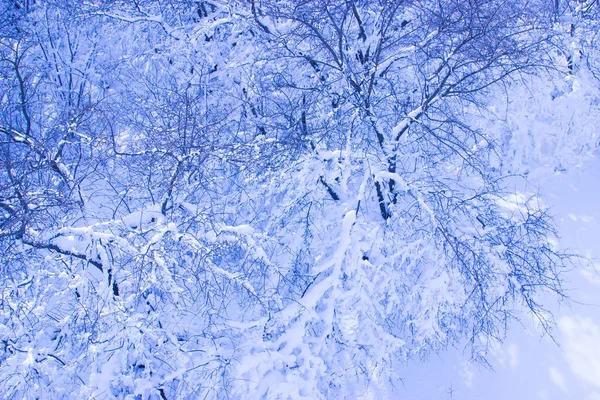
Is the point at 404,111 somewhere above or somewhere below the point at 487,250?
above

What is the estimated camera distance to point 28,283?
5176 millimetres

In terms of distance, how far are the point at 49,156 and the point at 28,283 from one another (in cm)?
146

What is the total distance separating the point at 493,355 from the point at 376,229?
2353 millimetres

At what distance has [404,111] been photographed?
253 inches

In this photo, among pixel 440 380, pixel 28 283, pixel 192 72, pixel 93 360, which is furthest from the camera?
pixel 192 72

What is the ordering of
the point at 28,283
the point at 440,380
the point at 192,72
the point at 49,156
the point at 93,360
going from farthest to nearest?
the point at 192,72, the point at 440,380, the point at 49,156, the point at 28,283, the point at 93,360

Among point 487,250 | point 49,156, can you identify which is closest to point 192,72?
point 49,156

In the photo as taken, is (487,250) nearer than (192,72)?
Yes

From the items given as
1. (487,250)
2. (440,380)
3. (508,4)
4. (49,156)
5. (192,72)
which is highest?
(508,4)

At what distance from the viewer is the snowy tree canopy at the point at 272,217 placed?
506 cm

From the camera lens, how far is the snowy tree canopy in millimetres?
5059

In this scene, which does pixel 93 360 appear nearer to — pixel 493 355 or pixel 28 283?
pixel 28 283

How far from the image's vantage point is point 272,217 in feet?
21.1

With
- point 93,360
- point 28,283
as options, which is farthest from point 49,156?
point 93,360
